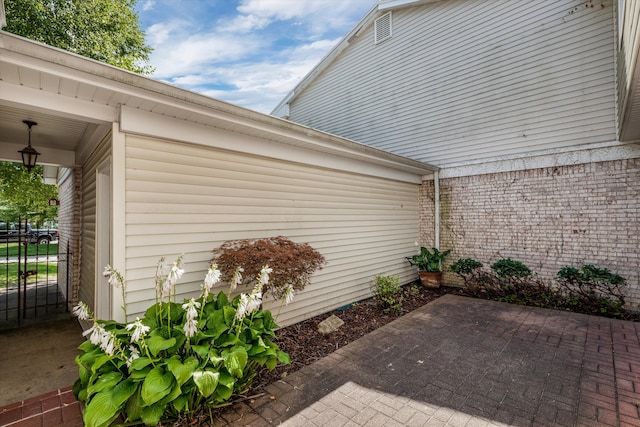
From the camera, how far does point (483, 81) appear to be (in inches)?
279

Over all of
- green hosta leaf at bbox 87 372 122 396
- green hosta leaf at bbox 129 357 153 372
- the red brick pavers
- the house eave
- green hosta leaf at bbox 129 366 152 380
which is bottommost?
the red brick pavers

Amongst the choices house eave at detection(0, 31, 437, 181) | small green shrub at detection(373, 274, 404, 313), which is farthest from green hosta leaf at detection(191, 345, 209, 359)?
small green shrub at detection(373, 274, 404, 313)

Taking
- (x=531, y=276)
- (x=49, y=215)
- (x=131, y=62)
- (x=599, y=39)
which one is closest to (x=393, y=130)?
(x=599, y=39)

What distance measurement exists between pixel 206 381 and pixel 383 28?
1026 cm

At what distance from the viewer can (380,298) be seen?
18.7 feet

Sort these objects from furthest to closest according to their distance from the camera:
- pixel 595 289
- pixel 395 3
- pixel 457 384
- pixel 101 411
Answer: pixel 395 3, pixel 595 289, pixel 457 384, pixel 101 411

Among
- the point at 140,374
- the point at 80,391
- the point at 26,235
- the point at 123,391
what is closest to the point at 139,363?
the point at 140,374

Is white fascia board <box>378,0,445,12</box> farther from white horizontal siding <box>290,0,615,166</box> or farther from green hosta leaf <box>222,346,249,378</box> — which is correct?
green hosta leaf <box>222,346,249,378</box>

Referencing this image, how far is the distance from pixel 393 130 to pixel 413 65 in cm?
186

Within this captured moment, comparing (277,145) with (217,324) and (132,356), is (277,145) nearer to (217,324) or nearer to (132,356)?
(217,324)

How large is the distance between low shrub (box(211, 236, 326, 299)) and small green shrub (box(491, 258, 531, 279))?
454 cm

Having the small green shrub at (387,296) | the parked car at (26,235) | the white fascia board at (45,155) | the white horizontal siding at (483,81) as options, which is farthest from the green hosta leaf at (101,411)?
the white horizontal siding at (483,81)

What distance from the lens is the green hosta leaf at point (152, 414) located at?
2.08 metres

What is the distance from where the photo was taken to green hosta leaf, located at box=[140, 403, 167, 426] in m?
2.08
